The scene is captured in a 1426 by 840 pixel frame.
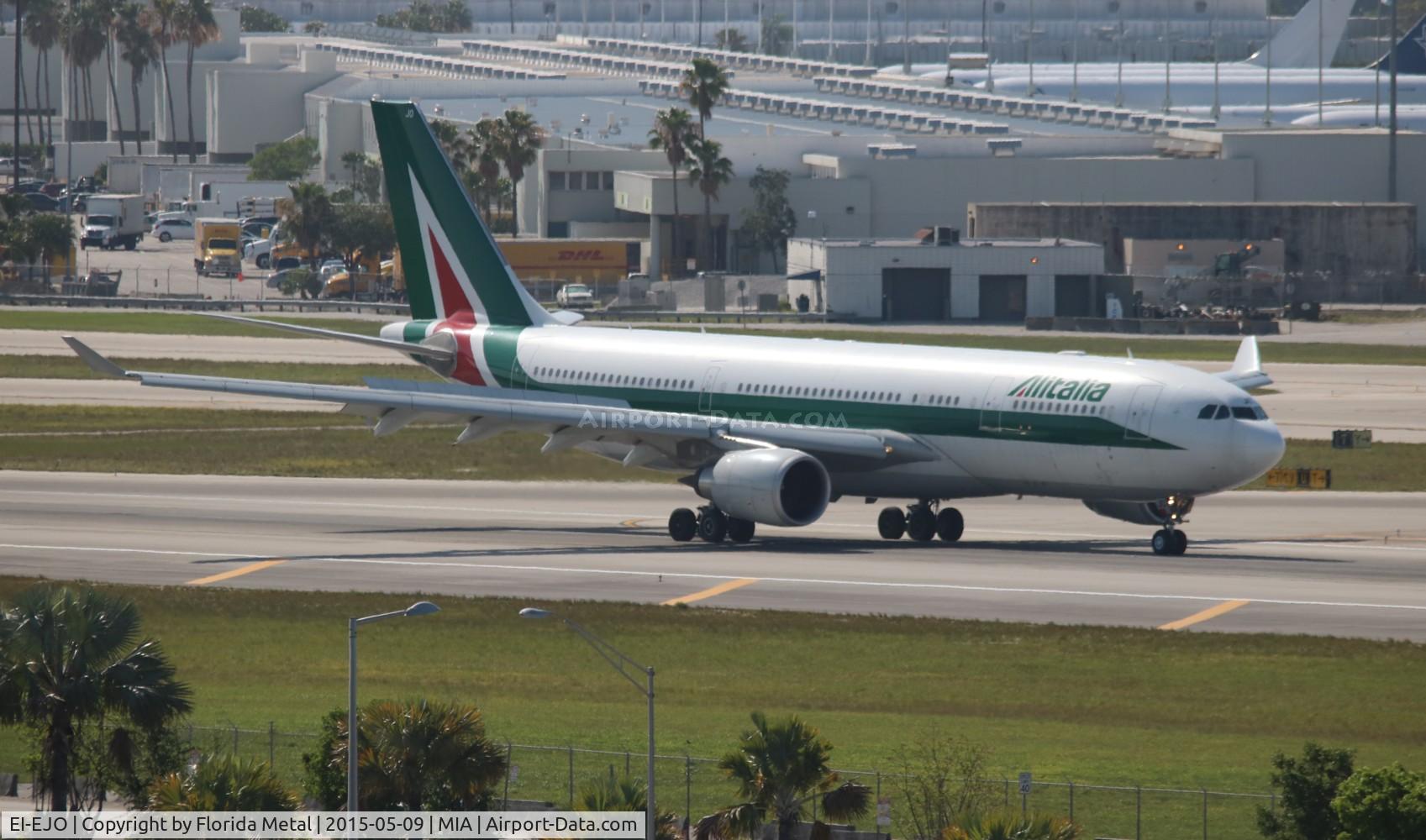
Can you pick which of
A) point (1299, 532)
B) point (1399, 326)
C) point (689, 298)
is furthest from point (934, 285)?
point (1299, 532)

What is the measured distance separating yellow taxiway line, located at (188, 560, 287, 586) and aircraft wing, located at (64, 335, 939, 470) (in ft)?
13.9

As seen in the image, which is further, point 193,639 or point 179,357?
point 179,357

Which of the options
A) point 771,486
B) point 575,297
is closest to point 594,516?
point 771,486

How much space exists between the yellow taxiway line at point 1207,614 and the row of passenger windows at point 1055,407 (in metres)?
6.87

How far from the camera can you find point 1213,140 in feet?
559

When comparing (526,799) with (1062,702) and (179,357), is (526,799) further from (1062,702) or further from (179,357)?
(179,357)

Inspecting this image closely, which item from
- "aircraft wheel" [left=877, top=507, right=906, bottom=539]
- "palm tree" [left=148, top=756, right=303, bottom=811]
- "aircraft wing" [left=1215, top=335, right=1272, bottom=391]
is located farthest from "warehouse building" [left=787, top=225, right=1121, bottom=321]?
"palm tree" [left=148, top=756, right=303, bottom=811]

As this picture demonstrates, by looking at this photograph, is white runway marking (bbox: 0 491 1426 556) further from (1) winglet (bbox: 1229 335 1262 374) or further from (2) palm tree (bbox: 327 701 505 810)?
(2) palm tree (bbox: 327 701 505 810)

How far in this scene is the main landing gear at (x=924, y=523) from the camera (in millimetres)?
59969

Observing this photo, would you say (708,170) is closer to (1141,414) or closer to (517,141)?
(517,141)

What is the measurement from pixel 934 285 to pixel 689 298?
63.5 ft

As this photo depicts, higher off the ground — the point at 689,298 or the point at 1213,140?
the point at 1213,140

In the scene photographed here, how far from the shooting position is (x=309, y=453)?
81.0 metres

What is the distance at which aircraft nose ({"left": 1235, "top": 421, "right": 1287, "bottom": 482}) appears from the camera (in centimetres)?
5359
